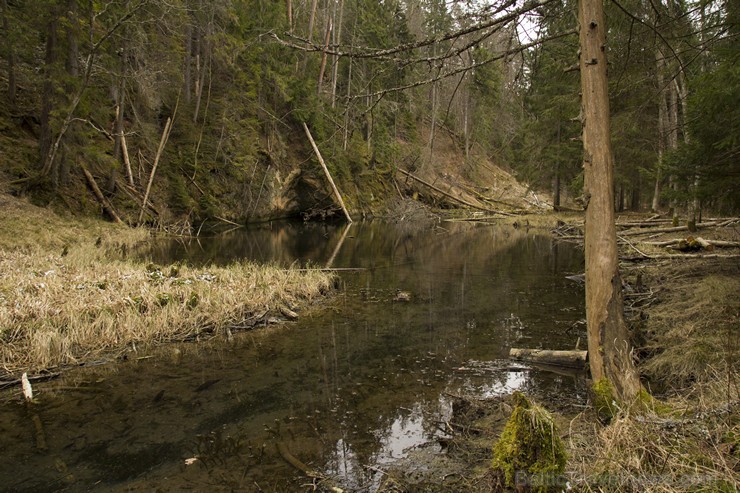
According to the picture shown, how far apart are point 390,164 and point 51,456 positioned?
3833 cm

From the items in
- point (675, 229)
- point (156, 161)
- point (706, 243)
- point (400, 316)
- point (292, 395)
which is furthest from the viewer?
point (156, 161)

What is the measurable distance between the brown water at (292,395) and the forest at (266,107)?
3.59 m

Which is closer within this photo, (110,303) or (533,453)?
(533,453)

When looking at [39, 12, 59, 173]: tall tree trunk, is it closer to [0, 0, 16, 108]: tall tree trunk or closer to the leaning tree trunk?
[0, 0, 16, 108]: tall tree trunk

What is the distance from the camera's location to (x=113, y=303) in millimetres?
8078

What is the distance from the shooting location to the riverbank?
693 centimetres

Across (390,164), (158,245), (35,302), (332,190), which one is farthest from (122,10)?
(390,164)

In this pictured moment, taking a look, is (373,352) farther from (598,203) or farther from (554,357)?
(598,203)

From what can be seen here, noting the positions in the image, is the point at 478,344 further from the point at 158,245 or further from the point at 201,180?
the point at 201,180

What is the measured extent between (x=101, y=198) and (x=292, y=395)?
62.6ft

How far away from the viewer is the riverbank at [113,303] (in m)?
6.93

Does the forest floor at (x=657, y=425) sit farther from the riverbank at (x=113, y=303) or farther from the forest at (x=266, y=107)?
the riverbank at (x=113, y=303)

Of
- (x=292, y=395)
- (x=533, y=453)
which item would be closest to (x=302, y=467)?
(x=292, y=395)

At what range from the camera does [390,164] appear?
41.4 metres
